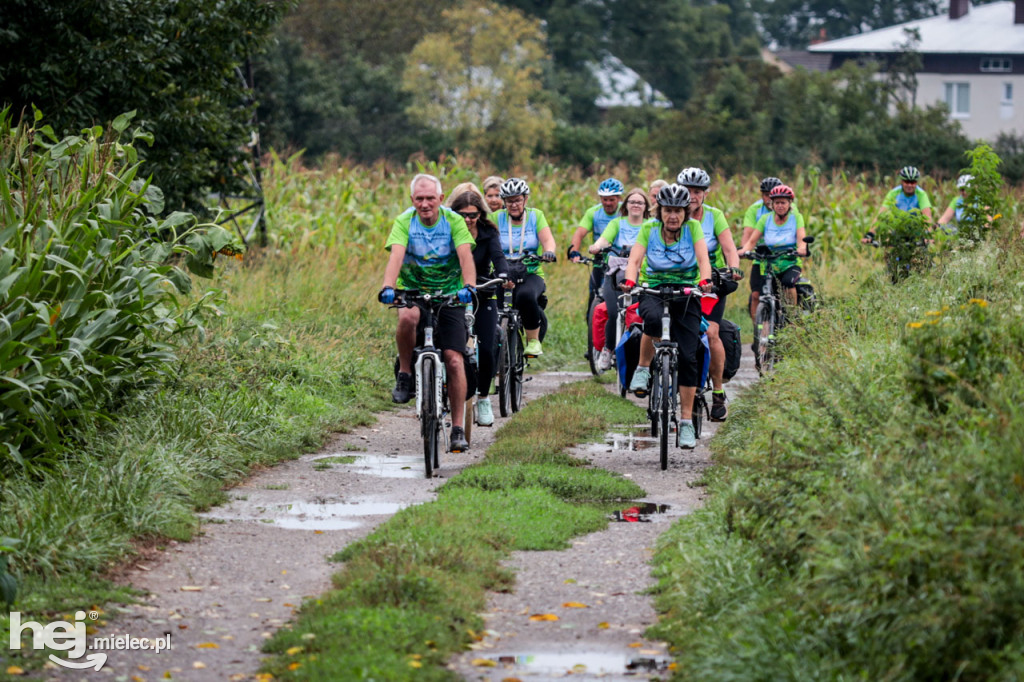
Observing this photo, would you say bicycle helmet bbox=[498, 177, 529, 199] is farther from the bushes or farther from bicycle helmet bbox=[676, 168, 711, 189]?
the bushes

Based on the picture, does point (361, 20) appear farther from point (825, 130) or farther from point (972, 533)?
point (972, 533)

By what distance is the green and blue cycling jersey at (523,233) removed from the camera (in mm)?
13453

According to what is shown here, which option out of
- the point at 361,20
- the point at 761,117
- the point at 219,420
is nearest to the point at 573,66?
the point at 361,20

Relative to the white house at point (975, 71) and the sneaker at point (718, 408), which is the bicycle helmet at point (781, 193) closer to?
the sneaker at point (718, 408)

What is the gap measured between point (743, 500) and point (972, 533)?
214 centimetres

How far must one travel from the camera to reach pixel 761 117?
52.4 meters

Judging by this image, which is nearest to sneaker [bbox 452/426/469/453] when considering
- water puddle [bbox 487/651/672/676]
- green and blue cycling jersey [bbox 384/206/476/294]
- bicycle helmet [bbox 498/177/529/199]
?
green and blue cycling jersey [bbox 384/206/476/294]

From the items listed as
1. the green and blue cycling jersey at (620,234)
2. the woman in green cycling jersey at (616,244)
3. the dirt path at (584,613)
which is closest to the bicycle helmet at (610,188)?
the woman in green cycling jersey at (616,244)

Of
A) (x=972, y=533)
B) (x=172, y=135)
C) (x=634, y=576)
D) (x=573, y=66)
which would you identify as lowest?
(x=634, y=576)

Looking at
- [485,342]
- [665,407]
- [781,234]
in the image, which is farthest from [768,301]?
[665,407]

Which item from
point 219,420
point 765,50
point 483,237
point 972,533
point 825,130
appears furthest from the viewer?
point 765,50

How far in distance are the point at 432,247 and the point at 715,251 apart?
3144 mm

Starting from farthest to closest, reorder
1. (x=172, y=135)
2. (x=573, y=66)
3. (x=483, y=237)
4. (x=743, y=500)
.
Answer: (x=573, y=66) → (x=172, y=135) → (x=483, y=237) → (x=743, y=500)

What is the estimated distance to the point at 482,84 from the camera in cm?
5812
